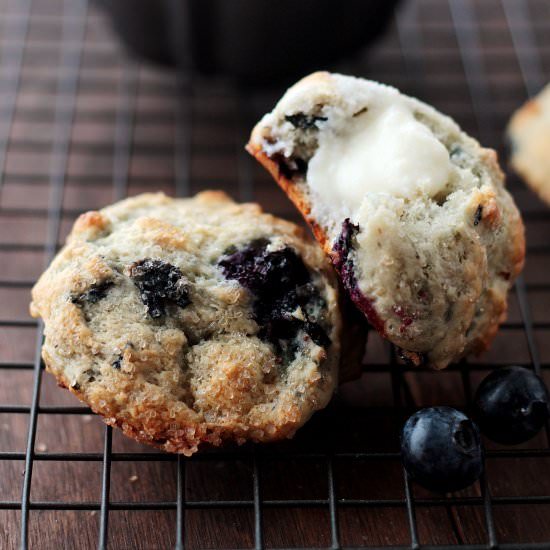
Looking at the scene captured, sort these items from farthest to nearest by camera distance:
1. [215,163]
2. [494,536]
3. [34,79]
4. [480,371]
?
[34,79] < [215,163] < [480,371] < [494,536]

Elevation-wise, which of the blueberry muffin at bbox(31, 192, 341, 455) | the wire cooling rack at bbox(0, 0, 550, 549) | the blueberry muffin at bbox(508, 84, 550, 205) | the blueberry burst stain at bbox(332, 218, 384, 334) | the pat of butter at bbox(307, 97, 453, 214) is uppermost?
the pat of butter at bbox(307, 97, 453, 214)

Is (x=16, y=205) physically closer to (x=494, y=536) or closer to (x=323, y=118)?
(x=323, y=118)

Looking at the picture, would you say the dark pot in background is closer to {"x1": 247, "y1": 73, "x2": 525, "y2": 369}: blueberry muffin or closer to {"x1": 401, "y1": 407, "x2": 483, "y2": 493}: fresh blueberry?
{"x1": 247, "y1": 73, "x2": 525, "y2": 369}: blueberry muffin

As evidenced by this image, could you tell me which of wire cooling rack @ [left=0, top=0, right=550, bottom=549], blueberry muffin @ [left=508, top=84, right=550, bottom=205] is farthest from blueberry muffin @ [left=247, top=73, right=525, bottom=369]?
blueberry muffin @ [left=508, top=84, right=550, bottom=205]

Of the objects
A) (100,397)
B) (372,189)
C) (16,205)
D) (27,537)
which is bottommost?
(16,205)

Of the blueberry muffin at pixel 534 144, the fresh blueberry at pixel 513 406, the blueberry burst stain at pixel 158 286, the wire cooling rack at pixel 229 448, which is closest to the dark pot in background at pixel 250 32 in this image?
the wire cooling rack at pixel 229 448

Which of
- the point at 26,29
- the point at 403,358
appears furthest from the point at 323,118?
the point at 26,29
